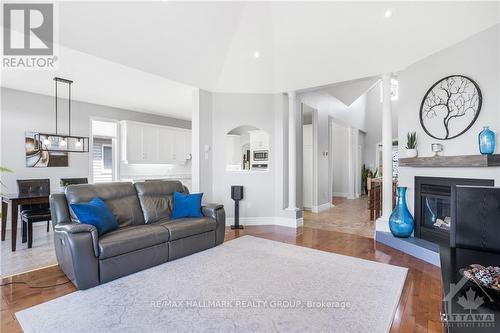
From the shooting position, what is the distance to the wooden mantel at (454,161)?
2740mm

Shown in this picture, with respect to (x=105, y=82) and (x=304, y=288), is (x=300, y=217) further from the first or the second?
(x=105, y=82)

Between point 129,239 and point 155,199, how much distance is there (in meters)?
1.01

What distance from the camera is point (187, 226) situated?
334cm

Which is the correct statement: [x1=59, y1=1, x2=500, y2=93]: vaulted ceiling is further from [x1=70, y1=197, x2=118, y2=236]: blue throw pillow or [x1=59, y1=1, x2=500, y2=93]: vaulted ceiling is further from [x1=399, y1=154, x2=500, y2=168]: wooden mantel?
[x1=70, y1=197, x2=118, y2=236]: blue throw pillow

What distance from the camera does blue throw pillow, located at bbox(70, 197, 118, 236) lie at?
2.71 meters

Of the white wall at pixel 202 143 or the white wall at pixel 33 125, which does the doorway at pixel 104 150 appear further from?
the white wall at pixel 202 143

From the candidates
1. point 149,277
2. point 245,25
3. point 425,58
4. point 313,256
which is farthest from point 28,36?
point 425,58

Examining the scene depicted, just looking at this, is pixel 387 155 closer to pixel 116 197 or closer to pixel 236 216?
pixel 236 216

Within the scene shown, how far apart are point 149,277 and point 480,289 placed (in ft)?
8.87

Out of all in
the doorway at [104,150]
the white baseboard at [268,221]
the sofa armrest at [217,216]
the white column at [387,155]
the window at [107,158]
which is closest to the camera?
the sofa armrest at [217,216]

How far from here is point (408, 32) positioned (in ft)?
11.2

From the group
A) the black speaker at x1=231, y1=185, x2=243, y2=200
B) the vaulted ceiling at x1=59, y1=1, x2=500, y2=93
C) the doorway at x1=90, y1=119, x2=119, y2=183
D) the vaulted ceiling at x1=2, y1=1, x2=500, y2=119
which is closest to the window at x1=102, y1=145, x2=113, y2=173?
the doorway at x1=90, y1=119, x2=119, y2=183

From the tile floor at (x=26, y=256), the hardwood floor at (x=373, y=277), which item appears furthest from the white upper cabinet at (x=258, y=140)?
the tile floor at (x=26, y=256)

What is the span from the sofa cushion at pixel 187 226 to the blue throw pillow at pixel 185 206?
0.14 metres
